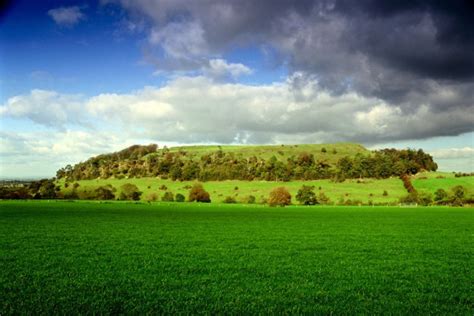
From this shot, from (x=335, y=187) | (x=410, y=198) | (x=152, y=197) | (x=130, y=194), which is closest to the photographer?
(x=410, y=198)

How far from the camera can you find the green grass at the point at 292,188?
13162cm

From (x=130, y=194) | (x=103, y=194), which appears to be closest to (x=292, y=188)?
(x=130, y=194)

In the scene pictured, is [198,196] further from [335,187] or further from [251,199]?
[335,187]

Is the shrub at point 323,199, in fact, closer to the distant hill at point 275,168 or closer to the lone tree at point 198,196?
the distant hill at point 275,168

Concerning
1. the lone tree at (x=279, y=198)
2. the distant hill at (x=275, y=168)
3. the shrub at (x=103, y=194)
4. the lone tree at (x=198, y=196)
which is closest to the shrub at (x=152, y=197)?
the shrub at (x=103, y=194)

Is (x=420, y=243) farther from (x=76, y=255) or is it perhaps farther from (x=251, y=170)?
(x=251, y=170)

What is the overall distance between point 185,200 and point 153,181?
37.2 meters

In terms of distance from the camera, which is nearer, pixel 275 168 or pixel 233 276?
pixel 233 276

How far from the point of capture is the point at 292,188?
472 ft

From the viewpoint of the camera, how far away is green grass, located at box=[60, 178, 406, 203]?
131625 millimetres

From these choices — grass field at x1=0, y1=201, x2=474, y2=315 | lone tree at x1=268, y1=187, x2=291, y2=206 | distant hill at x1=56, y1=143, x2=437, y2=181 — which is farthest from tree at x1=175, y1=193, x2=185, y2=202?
grass field at x1=0, y1=201, x2=474, y2=315

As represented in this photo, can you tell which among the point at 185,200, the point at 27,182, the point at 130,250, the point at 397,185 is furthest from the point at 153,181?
the point at 130,250

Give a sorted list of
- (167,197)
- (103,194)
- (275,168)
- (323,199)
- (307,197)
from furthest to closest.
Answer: (275,168), (167,197), (103,194), (323,199), (307,197)

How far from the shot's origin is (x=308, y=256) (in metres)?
26.0
